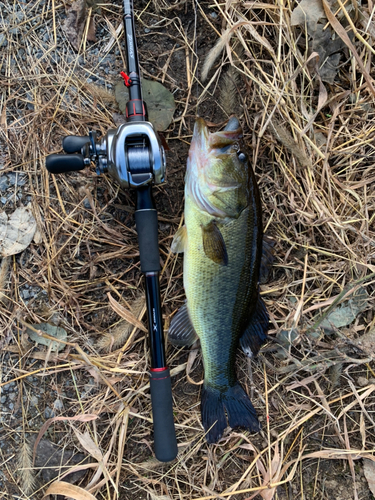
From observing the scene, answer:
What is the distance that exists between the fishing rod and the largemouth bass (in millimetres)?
214

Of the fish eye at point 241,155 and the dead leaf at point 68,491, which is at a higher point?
the fish eye at point 241,155

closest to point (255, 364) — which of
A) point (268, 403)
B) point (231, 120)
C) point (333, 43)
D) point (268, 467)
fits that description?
point (268, 403)

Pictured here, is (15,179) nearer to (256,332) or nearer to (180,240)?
(180,240)

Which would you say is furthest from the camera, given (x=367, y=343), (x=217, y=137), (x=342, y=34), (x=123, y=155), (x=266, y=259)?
(x=367, y=343)

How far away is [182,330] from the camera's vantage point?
87.4 inches

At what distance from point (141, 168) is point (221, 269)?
28.9 inches

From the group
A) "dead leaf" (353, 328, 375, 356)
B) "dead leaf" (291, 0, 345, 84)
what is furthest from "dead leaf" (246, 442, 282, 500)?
"dead leaf" (291, 0, 345, 84)

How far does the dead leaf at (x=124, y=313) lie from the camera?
7.32 ft

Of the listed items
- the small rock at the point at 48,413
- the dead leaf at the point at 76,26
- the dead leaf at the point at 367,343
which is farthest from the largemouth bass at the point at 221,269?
the dead leaf at the point at 76,26

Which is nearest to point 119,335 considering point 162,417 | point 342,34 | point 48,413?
point 162,417

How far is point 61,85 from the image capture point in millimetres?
2264

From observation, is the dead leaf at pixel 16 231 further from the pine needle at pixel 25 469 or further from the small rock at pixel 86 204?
the pine needle at pixel 25 469

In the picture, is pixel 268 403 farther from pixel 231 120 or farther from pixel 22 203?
pixel 22 203

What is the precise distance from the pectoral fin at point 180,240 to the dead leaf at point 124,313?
1.67ft
